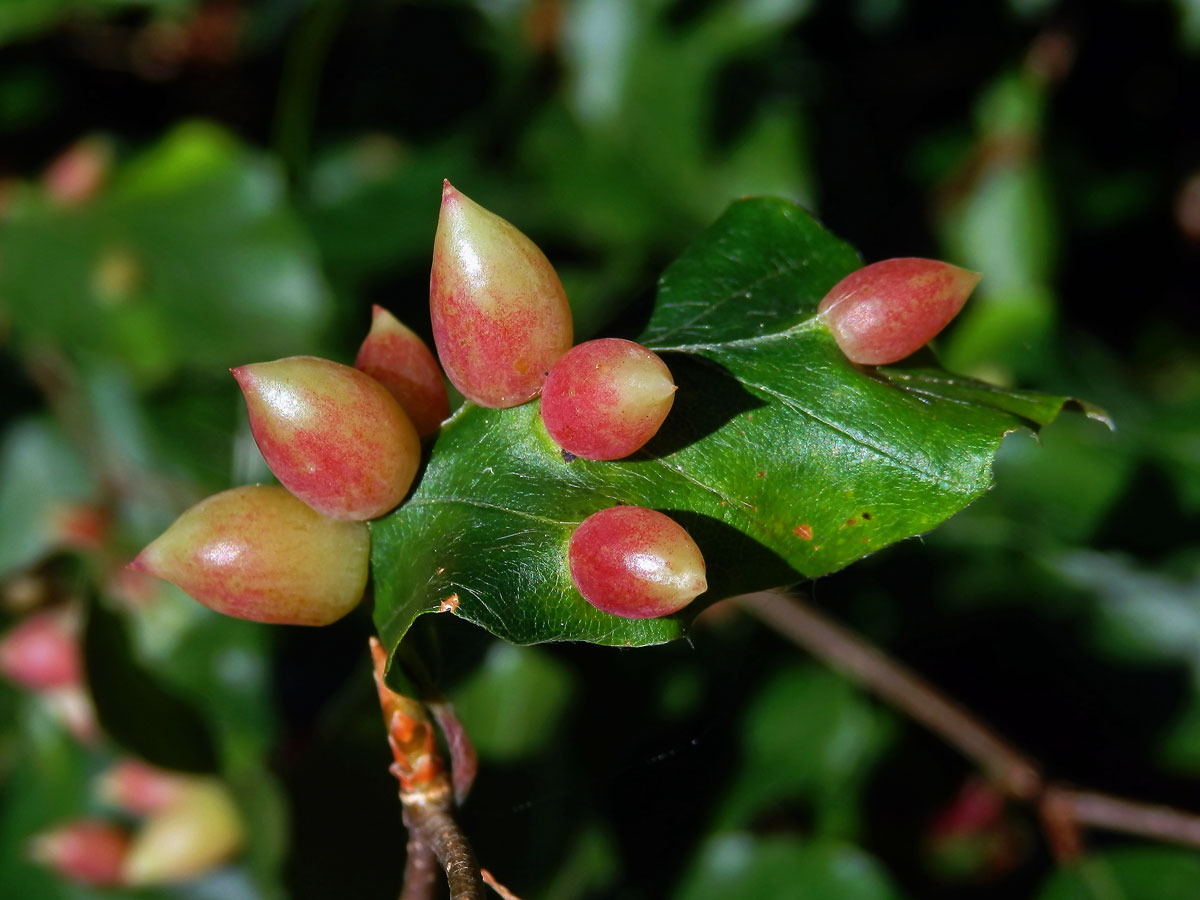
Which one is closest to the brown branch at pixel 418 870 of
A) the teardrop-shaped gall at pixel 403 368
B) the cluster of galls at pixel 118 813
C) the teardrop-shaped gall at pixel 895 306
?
the teardrop-shaped gall at pixel 403 368

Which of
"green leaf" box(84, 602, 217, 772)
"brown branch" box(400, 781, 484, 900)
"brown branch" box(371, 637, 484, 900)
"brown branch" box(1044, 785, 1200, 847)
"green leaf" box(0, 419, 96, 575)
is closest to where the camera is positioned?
"brown branch" box(400, 781, 484, 900)

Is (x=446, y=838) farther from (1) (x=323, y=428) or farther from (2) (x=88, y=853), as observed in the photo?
(2) (x=88, y=853)

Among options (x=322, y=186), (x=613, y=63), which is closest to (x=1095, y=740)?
(x=613, y=63)

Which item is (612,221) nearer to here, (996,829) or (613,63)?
(613,63)

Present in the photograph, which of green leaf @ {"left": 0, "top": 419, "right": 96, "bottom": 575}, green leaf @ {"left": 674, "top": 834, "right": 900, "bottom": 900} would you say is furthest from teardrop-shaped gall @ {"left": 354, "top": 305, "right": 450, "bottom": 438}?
green leaf @ {"left": 0, "top": 419, "right": 96, "bottom": 575}

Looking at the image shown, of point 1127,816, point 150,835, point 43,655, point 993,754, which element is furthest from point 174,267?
point 1127,816

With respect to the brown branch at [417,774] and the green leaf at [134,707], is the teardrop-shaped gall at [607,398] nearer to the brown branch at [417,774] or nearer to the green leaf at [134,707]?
the brown branch at [417,774]

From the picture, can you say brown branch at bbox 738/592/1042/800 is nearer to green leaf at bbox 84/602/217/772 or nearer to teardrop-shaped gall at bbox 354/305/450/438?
teardrop-shaped gall at bbox 354/305/450/438
